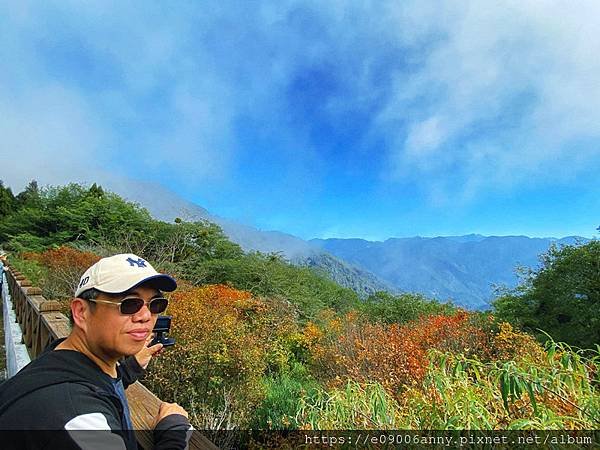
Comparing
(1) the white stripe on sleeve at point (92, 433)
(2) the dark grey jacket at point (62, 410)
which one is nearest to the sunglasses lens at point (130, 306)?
(2) the dark grey jacket at point (62, 410)

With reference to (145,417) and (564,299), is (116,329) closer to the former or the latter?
(145,417)

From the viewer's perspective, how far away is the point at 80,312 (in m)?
0.96

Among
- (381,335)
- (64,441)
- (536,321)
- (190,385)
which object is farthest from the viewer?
(536,321)

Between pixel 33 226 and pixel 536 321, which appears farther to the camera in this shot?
pixel 33 226

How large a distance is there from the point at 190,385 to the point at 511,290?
1265cm

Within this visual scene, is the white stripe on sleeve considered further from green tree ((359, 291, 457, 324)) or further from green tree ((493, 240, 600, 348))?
green tree ((359, 291, 457, 324))

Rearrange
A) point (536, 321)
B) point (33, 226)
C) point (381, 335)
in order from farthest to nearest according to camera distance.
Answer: point (33, 226) → point (536, 321) → point (381, 335)

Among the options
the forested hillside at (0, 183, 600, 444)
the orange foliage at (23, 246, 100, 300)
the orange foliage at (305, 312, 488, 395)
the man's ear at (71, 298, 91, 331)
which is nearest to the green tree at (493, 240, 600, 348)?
the forested hillside at (0, 183, 600, 444)

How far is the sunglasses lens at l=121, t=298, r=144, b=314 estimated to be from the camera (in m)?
0.97

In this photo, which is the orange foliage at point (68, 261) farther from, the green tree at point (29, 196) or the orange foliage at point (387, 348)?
the green tree at point (29, 196)

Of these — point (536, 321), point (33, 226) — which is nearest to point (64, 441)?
point (536, 321)

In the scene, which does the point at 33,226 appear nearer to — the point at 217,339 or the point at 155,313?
the point at 217,339

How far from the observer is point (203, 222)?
20.3m

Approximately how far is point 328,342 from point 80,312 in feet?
33.9
